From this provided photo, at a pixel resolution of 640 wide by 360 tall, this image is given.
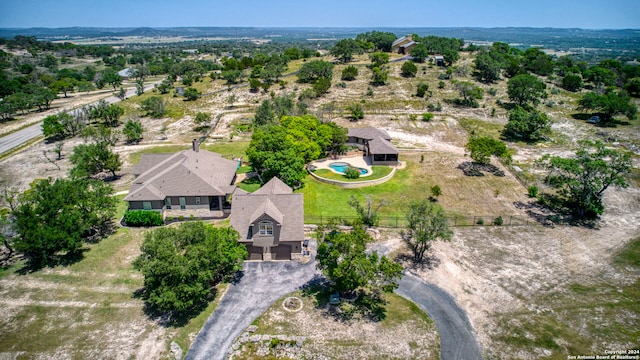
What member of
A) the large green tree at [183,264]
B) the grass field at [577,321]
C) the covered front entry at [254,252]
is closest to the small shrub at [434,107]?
the grass field at [577,321]

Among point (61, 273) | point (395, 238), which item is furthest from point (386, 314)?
point (61, 273)

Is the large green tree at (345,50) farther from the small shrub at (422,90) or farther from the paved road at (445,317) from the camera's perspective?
the paved road at (445,317)

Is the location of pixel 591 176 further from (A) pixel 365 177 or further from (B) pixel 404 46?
(B) pixel 404 46

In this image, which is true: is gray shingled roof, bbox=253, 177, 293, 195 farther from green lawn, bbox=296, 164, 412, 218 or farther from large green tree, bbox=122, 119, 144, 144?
large green tree, bbox=122, 119, 144, 144

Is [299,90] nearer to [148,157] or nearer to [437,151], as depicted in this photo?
[437,151]

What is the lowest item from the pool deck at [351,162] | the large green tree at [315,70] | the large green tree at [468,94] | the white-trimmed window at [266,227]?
the pool deck at [351,162]

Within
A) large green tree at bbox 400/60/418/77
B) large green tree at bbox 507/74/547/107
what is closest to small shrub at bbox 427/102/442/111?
large green tree at bbox 507/74/547/107
